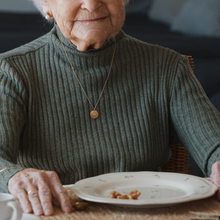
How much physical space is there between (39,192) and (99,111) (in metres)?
0.50

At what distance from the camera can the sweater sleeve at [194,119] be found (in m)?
1.15

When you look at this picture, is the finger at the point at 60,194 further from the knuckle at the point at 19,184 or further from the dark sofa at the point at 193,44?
the dark sofa at the point at 193,44

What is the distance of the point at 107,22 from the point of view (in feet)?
3.79

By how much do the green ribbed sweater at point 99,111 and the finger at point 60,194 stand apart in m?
0.37

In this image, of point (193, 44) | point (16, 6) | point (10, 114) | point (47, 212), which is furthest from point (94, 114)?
point (193, 44)

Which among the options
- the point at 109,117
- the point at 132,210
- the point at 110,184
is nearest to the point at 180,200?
the point at 132,210

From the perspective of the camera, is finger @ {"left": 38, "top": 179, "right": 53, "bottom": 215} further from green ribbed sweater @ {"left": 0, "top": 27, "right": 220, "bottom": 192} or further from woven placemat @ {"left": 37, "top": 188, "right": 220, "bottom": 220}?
green ribbed sweater @ {"left": 0, "top": 27, "right": 220, "bottom": 192}

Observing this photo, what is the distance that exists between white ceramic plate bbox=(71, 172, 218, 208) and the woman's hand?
0.12 ft

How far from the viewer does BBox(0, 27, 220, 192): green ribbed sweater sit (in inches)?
46.6

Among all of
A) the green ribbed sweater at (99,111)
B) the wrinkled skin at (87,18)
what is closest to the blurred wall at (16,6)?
the green ribbed sweater at (99,111)

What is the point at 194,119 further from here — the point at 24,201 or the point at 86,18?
the point at 24,201

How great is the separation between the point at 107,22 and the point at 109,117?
318mm

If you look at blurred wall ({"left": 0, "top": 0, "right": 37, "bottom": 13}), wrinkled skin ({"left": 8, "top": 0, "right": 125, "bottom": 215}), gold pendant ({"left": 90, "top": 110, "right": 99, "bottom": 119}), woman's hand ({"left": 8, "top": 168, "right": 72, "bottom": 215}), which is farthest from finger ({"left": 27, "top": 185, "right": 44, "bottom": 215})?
blurred wall ({"left": 0, "top": 0, "right": 37, "bottom": 13})

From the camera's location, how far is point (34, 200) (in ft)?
2.48
